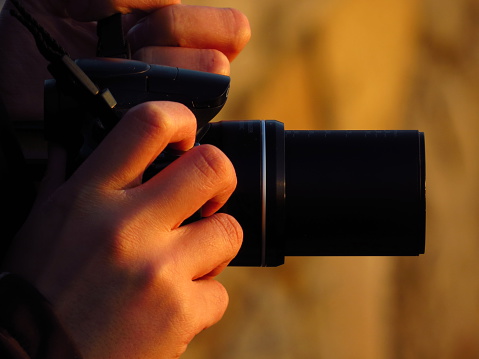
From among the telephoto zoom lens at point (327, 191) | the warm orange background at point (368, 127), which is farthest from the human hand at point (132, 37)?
the warm orange background at point (368, 127)

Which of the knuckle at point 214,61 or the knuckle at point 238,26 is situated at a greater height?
the knuckle at point 238,26

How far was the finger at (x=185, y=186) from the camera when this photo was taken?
0.33 metres

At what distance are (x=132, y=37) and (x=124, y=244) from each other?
249mm

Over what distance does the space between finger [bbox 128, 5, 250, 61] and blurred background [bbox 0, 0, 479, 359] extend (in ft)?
0.86

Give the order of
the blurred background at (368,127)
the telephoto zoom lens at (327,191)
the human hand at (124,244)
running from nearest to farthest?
the human hand at (124,244)
the telephoto zoom lens at (327,191)
the blurred background at (368,127)

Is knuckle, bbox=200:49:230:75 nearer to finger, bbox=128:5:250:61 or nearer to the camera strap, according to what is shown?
finger, bbox=128:5:250:61

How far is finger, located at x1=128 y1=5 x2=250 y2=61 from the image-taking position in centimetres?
50

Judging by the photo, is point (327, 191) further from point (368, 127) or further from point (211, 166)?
point (368, 127)

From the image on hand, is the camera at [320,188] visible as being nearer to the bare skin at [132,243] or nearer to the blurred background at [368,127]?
the bare skin at [132,243]

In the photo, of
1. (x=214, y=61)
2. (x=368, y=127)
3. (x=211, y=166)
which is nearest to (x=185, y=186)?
(x=211, y=166)

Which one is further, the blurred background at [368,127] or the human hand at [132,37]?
the blurred background at [368,127]

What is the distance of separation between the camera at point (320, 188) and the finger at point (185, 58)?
80mm

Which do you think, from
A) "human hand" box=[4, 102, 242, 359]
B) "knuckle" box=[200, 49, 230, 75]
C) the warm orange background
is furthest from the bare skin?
the warm orange background

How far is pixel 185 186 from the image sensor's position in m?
0.33
